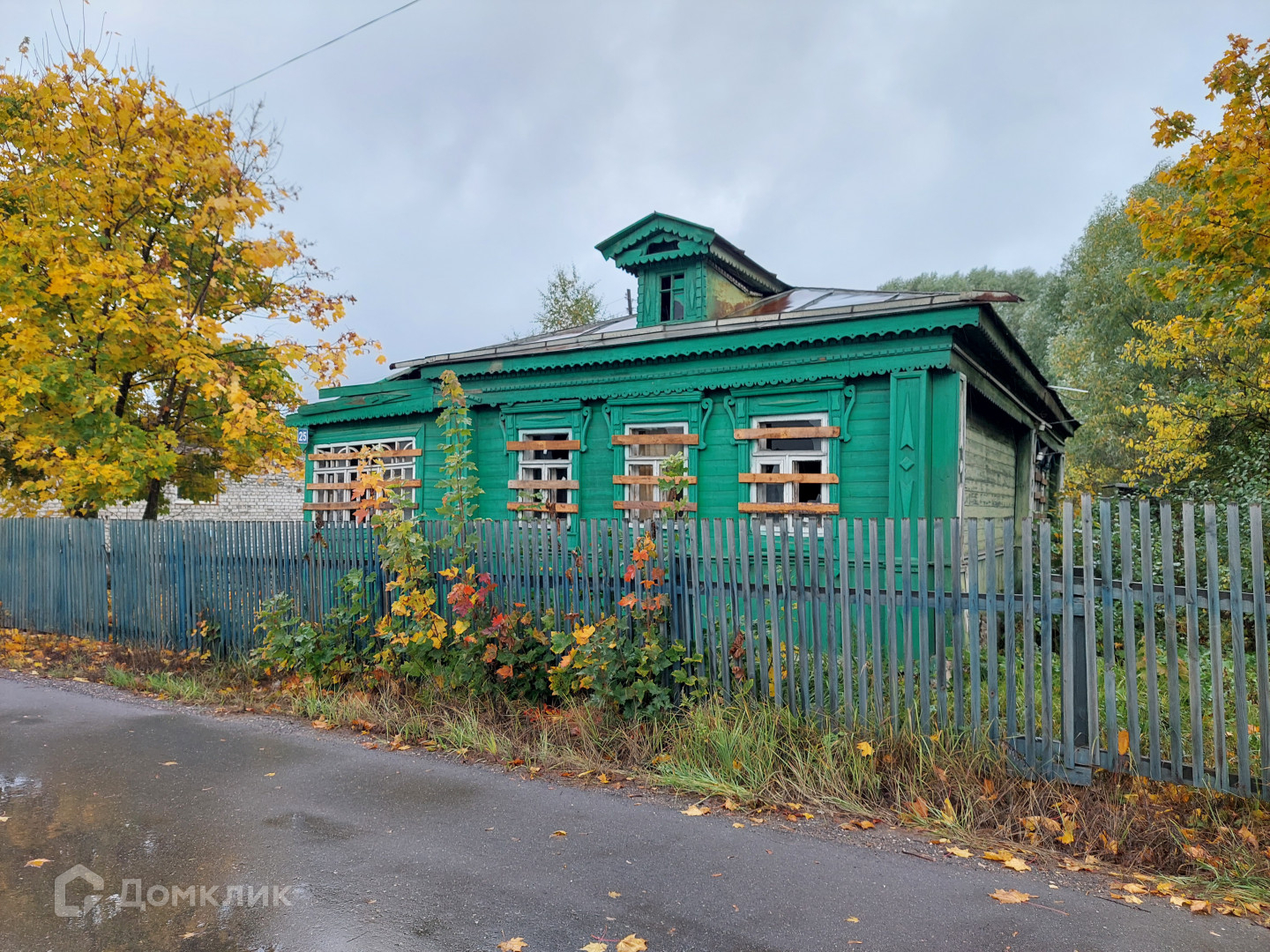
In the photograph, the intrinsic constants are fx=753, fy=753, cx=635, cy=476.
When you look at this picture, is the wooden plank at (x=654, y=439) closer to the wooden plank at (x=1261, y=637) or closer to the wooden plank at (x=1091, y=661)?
the wooden plank at (x=1091, y=661)

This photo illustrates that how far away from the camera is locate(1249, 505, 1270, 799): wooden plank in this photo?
3.88 m

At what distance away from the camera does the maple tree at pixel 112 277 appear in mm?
10297

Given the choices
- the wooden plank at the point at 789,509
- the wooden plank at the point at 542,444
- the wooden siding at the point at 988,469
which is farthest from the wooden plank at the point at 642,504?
the wooden siding at the point at 988,469

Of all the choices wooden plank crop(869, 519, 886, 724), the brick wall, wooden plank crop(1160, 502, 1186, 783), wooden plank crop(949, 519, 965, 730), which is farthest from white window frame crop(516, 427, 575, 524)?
the brick wall

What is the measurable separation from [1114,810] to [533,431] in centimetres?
889

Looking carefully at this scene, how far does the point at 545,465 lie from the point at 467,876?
26.2ft

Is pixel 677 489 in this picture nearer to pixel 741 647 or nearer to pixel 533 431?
pixel 741 647

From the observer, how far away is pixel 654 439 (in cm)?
1034

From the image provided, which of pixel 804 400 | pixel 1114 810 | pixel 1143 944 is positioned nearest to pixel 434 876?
pixel 1143 944

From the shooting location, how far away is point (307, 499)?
14.4 metres

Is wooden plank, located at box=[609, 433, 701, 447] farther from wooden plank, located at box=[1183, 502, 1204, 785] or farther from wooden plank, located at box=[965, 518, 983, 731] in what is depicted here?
wooden plank, located at box=[1183, 502, 1204, 785]

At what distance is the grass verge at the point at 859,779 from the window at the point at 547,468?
4.80 m

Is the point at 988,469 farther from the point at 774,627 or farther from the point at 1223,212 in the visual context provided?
the point at 774,627

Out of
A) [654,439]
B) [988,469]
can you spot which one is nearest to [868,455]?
[654,439]
